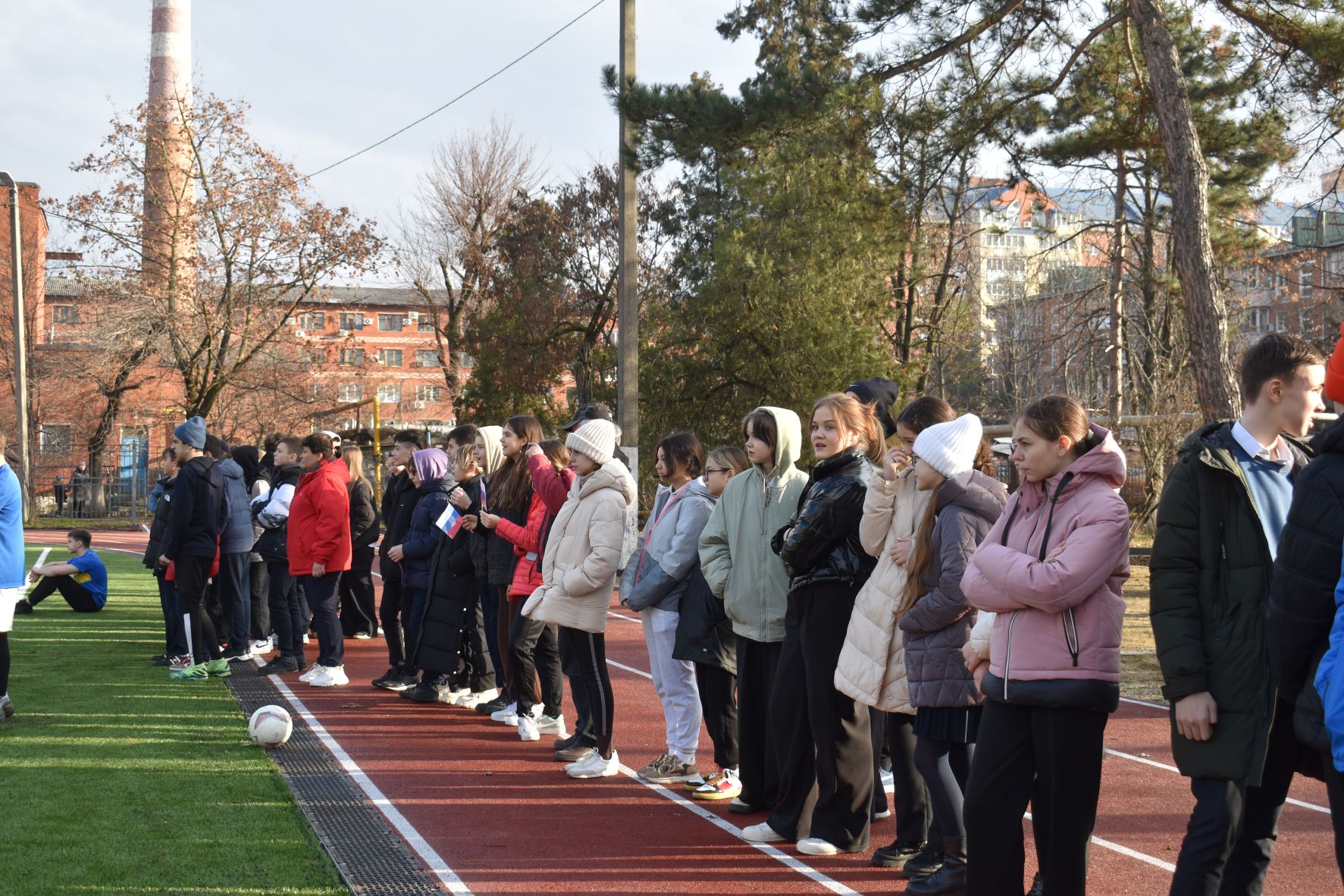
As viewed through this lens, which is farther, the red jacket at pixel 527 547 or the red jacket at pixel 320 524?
the red jacket at pixel 320 524

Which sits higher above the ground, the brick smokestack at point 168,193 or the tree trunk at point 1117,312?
the brick smokestack at point 168,193

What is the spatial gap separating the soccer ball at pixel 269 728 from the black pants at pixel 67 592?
8.85m

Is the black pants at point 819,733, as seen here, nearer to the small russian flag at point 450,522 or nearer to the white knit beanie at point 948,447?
the white knit beanie at point 948,447

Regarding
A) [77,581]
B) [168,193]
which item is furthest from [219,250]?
[77,581]

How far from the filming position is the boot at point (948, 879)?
5191mm

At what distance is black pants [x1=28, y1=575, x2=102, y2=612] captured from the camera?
15.8 meters

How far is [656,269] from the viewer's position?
120 ft

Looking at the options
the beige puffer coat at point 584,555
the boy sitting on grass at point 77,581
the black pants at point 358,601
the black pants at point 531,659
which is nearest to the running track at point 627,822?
the black pants at point 531,659

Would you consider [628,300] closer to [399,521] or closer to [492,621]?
[399,521]

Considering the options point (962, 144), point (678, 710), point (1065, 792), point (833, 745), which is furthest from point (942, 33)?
point (1065, 792)

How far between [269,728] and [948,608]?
4.91 meters

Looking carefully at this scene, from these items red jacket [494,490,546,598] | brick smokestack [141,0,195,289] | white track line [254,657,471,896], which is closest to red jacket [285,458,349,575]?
white track line [254,657,471,896]

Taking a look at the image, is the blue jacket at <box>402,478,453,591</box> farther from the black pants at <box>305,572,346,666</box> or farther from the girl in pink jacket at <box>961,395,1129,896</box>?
the girl in pink jacket at <box>961,395,1129,896</box>

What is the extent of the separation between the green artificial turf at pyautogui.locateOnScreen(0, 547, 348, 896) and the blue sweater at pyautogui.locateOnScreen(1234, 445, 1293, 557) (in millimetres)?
3901
